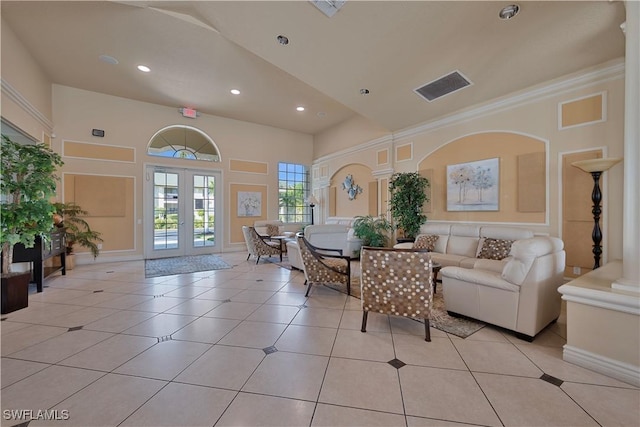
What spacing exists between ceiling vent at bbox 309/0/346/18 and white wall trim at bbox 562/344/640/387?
4.13 meters

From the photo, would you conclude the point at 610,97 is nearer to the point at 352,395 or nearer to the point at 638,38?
the point at 638,38

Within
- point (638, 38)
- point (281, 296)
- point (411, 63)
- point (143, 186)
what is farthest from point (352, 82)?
point (143, 186)

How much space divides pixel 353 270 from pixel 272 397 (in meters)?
3.64

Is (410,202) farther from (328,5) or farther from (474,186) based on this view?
(328,5)

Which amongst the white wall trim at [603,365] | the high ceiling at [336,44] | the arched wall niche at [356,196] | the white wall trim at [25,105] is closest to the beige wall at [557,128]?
the high ceiling at [336,44]

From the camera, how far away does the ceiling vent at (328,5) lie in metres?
3.00

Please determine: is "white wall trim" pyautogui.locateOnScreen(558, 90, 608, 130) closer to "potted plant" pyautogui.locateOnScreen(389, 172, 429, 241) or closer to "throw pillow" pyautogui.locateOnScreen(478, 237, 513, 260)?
"throw pillow" pyautogui.locateOnScreen(478, 237, 513, 260)

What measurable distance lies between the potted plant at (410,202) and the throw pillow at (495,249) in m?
1.46

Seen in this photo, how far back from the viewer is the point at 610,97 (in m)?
3.33

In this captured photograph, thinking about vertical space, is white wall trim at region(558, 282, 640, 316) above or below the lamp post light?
below

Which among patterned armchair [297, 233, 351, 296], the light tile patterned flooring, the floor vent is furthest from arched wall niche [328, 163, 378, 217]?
the floor vent

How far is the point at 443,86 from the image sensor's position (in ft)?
14.5

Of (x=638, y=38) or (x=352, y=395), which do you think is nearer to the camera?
(x=352, y=395)

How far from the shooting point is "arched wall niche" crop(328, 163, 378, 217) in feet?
23.0
